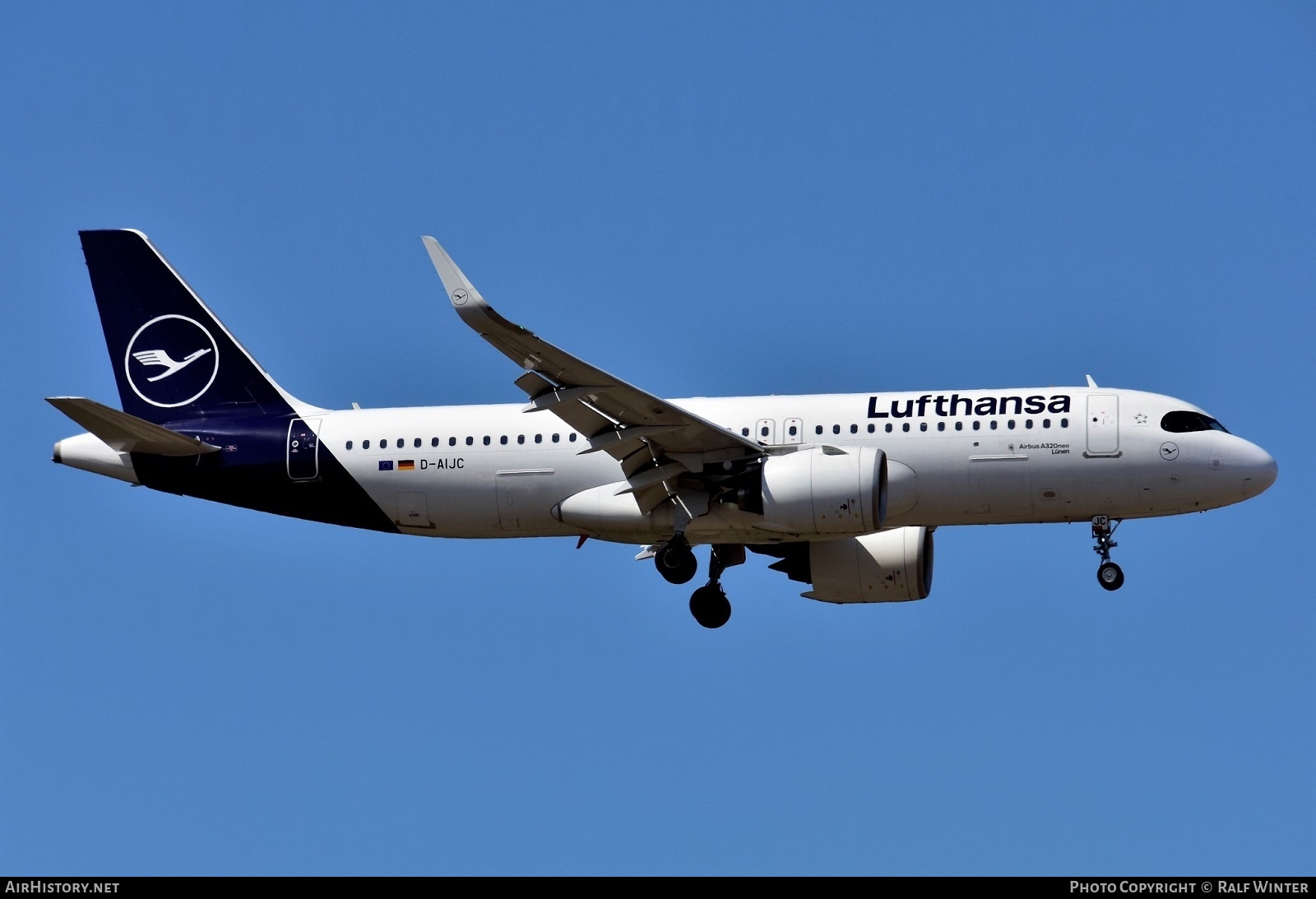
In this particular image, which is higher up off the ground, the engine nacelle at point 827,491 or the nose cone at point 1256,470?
the nose cone at point 1256,470

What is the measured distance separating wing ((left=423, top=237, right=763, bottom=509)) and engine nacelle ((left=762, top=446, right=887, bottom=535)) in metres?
0.98

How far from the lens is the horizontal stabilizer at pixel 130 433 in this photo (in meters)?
41.4

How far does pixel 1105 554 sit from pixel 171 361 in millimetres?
20708

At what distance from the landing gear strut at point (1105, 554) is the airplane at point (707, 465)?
37mm

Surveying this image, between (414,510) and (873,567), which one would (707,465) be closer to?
(873,567)

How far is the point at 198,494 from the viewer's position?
43.5m

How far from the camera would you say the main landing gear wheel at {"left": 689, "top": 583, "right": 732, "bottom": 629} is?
43281 millimetres

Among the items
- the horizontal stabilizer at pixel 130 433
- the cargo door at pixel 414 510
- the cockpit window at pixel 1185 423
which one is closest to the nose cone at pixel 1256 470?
the cockpit window at pixel 1185 423

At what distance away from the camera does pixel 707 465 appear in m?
40.5

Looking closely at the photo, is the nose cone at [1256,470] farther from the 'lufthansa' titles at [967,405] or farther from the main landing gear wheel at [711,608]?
the main landing gear wheel at [711,608]

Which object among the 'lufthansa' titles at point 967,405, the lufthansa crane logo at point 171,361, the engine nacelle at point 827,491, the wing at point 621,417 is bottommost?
the engine nacelle at point 827,491

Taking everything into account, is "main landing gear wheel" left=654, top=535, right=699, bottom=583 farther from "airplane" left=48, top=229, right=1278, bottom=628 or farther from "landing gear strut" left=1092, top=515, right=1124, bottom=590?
"landing gear strut" left=1092, top=515, right=1124, bottom=590

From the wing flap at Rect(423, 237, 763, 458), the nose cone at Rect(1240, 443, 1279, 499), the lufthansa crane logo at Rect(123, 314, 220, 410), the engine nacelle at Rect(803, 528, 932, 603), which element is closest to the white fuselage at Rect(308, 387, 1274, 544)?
the nose cone at Rect(1240, 443, 1279, 499)
